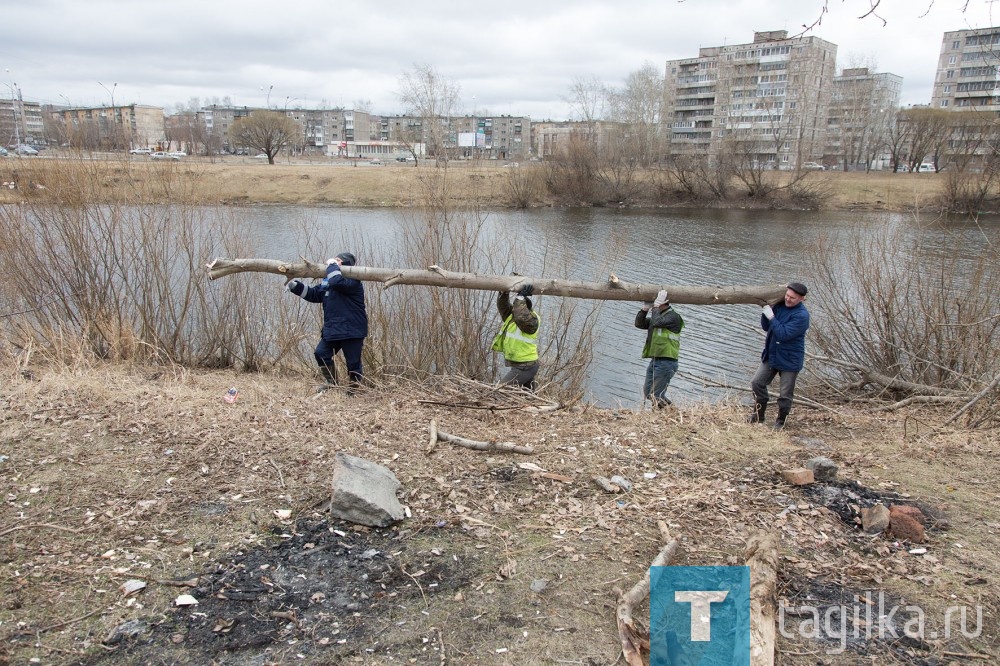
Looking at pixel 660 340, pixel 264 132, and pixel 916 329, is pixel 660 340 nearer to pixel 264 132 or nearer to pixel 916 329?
pixel 916 329

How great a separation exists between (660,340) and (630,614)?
5.15 meters

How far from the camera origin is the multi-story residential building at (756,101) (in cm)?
4809

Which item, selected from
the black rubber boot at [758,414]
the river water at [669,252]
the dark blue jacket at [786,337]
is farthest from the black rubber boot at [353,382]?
the dark blue jacket at [786,337]

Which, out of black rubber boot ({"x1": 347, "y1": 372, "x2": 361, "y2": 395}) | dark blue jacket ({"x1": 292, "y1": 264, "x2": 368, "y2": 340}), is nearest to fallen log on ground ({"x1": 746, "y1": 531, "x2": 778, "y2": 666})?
black rubber boot ({"x1": 347, "y1": 372, "x2": 361, "y2": 395})

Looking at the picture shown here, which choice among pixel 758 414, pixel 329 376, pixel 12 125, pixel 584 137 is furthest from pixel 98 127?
pixel 584 137

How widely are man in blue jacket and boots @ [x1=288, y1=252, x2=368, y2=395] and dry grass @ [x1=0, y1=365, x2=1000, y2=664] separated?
4.11 feet

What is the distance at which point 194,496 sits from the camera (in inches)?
181

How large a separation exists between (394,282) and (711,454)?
4325 millimetres

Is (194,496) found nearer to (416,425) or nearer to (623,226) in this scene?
(416,425)

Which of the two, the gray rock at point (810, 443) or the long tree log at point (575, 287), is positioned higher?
the long tree log at point (575, 287)

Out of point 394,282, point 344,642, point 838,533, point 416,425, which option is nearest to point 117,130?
point 394,282

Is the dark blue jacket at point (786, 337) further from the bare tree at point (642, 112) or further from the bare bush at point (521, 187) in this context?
the bare tree at point (642, 112)

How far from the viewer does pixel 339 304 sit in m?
7.82

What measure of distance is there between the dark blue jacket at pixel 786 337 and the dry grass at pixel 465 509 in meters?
0.98
